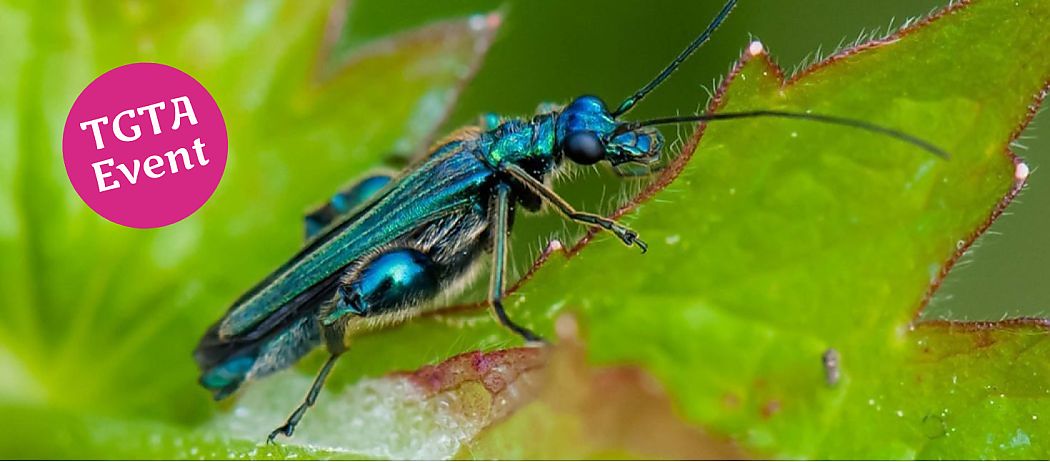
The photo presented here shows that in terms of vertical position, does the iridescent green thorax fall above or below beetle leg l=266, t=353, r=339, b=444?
above

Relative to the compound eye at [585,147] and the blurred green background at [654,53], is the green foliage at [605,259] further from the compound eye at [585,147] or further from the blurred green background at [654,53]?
the blurred green background at [654,53]

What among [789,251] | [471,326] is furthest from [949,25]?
[471,326]

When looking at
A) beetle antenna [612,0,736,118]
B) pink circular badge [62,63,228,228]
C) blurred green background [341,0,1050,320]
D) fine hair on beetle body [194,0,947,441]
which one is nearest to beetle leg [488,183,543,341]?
fine hair on beetle body [194,0,947,441]

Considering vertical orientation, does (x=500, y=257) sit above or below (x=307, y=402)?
above

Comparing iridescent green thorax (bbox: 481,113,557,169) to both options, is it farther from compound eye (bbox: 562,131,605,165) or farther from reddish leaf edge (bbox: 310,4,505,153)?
reddish leaf edge (bbox: 310,4,505,153)

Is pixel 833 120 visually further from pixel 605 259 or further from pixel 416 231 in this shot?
pixel 416 231

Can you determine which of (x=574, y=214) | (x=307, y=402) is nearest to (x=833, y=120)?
(x=574, y=214)

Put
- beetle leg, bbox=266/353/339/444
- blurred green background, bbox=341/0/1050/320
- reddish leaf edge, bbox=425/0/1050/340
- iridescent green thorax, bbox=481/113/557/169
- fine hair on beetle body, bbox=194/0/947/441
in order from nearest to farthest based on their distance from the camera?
1. reddish leaf edge, bbox=425/0/1050/340
2. beetle leg, bbox=266/353/339/444
3. fine hair on beetle body, bbox=194/0/947/441
4. iridescent green thorax, bbox=481/113/557/169
5. blurred green background, bbox=341/0/1050/320

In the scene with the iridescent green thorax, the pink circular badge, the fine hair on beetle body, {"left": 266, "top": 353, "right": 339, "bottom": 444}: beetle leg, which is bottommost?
{"left": 266, "top": 353, "right": 339, "bottom": 444}: beetle leg
